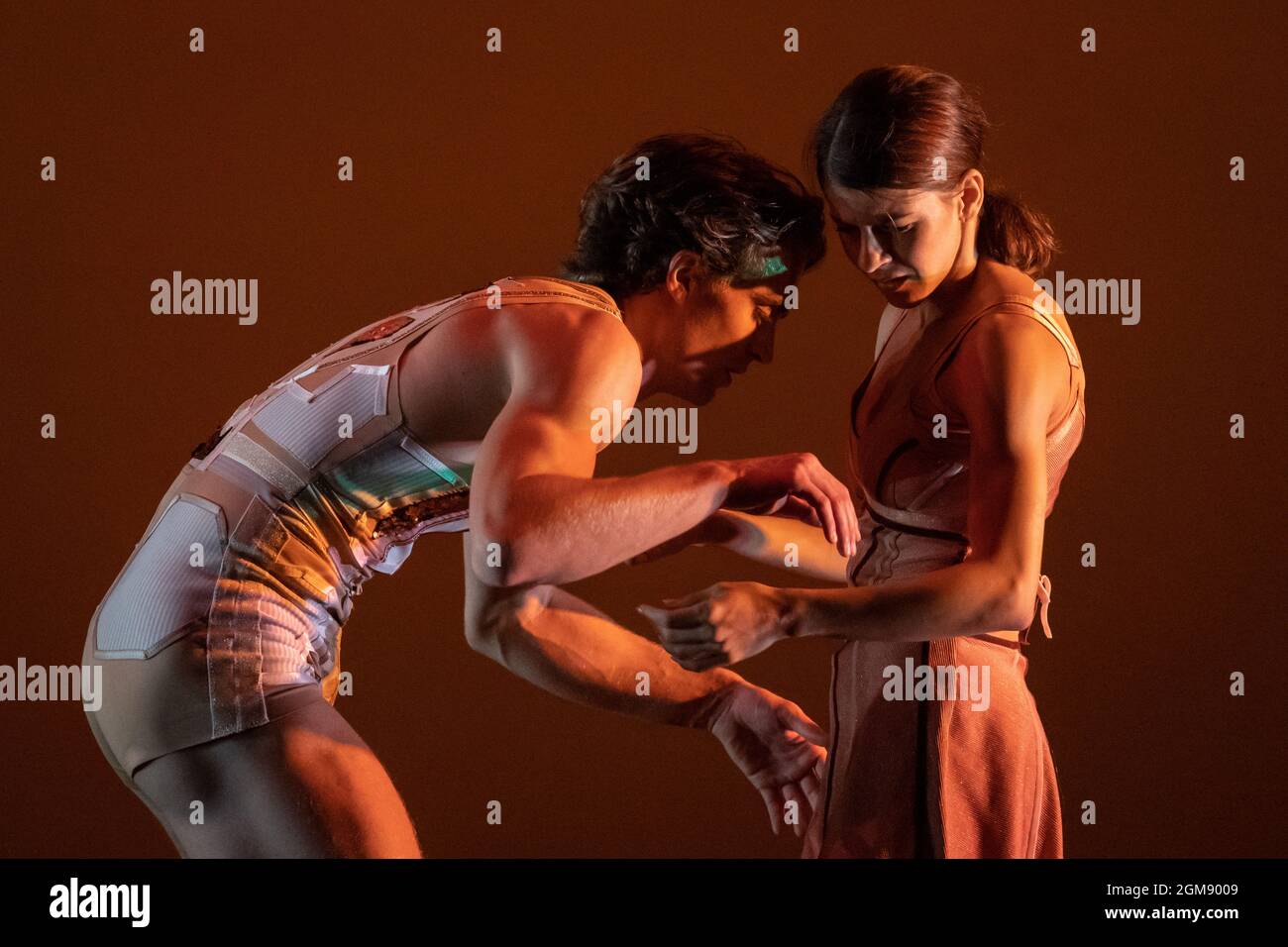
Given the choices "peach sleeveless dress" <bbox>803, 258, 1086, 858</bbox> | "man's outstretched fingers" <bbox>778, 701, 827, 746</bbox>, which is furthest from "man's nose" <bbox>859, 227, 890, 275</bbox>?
"man's outstretched fingers" <bbox>778, 701, 827, 746</bbox>

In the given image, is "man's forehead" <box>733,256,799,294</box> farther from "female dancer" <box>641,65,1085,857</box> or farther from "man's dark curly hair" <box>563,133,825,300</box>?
"female dancer" <box>641,65,1085,857</box>

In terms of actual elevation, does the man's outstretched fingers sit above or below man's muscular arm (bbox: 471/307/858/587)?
below

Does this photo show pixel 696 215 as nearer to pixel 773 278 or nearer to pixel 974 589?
pixel 773 278

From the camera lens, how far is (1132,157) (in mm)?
3480

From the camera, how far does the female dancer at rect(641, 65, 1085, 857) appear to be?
60.3 inches

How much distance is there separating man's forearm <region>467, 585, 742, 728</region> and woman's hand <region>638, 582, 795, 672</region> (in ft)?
1.68

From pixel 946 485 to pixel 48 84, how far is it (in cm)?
260

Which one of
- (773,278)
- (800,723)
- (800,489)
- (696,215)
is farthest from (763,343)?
(800,723)

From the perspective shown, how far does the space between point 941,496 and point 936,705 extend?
231 millimetres

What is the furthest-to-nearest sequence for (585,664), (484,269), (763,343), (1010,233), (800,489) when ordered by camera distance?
1. (484,269)
2. (585,664)
3. (763,343)
4. (1010,233)
5. (800,489)

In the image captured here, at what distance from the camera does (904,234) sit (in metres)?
1.66

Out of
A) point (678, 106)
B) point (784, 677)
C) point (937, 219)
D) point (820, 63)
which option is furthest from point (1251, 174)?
point (937, 219)

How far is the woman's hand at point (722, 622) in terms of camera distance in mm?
1475

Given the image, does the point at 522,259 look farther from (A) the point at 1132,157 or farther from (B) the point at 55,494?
(A) the point at 1132,157
